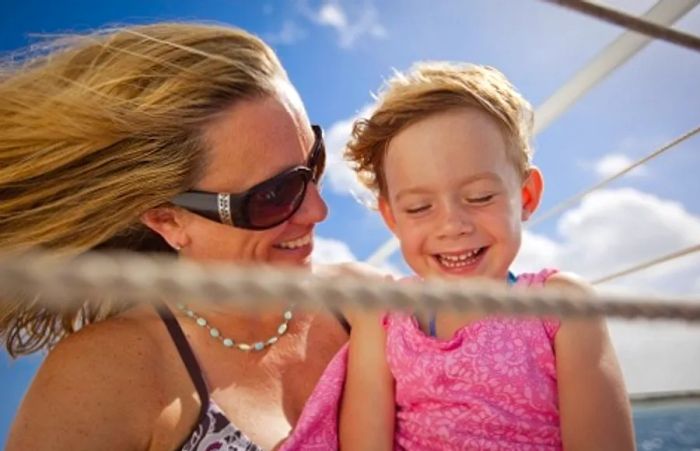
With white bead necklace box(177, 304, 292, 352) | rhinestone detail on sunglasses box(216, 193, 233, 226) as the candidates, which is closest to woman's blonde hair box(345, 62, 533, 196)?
rhinestone detail on sunglasses box(216, 193, 233, 226)

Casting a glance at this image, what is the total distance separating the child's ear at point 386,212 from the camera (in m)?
Answer: 1.08

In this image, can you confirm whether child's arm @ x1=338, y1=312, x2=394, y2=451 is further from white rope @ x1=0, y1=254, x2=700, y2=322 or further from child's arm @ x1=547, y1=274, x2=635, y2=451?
white rope @ x1=0, y1=254, x2=700, y2=322

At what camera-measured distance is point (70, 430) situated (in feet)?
2.98

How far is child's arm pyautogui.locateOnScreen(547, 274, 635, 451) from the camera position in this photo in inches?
31.6

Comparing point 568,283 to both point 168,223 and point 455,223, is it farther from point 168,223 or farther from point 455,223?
point 168,223

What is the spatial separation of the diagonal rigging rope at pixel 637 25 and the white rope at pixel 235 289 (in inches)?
18.2

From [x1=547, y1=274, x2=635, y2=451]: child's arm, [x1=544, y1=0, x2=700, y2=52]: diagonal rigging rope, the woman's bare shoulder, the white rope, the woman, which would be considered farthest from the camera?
the woman

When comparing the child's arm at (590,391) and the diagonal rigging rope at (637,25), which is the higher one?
the diagonal rigging rope at (637,25)

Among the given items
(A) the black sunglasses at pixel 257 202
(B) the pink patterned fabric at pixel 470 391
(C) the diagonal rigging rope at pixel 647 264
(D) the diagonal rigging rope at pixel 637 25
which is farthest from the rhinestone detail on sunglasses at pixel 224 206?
(C) the diagonal rigging rope at pixel 647 264

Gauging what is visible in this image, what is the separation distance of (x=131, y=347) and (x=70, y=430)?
16 cm

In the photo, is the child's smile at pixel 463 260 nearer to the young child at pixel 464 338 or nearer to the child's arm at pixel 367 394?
the young child at pixel 464 338

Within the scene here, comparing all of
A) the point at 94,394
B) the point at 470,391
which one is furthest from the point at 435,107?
the point at 94,394

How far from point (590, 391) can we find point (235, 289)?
2.39 ft

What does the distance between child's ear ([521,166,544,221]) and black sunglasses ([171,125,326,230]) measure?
40 cm
